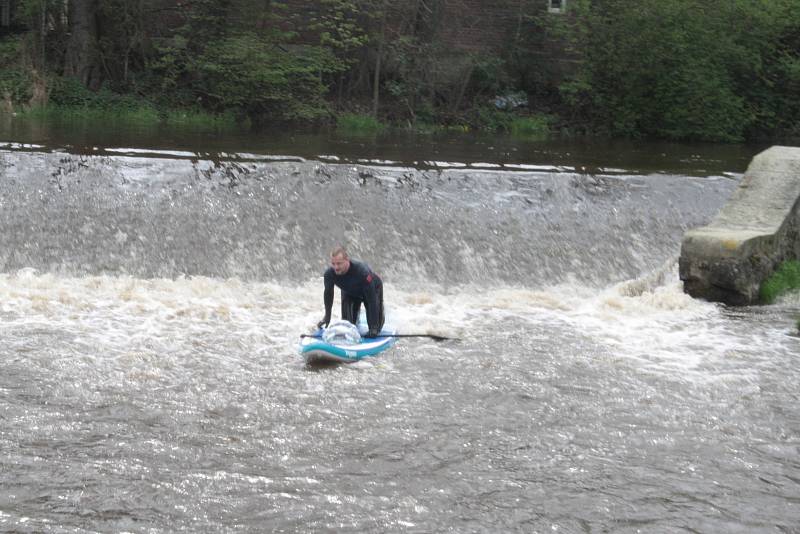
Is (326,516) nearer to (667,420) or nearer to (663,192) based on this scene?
(667,420)

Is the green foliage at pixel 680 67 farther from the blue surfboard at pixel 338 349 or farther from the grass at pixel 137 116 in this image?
the blue surfboard at pixel 338 349

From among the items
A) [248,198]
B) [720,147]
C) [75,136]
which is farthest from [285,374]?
[720,147]

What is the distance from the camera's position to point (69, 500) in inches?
237

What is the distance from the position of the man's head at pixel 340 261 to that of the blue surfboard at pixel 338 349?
608 millimetres

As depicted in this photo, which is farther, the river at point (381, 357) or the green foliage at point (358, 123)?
the green foliage at point (358, 123)

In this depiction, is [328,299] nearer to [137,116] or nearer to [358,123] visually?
[137,116]

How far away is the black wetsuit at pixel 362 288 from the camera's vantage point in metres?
9.81

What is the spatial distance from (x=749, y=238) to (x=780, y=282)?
74 centimetres

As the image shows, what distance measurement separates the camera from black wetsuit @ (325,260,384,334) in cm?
981

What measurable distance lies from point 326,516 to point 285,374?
9.50ft

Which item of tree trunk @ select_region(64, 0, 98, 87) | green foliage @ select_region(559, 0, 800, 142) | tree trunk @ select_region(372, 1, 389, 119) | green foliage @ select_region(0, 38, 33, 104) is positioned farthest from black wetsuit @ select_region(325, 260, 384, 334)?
green foliage @ select_region(559, 0, 800, 142)

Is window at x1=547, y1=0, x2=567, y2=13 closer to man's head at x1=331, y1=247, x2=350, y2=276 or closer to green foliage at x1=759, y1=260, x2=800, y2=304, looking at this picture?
green foliage at x1=759, y1=260, x2=800, y2=304

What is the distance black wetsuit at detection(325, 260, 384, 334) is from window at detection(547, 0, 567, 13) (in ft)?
66.9

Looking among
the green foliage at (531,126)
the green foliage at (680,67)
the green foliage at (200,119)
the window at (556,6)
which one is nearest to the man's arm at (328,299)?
the green foliage at (200,119)
